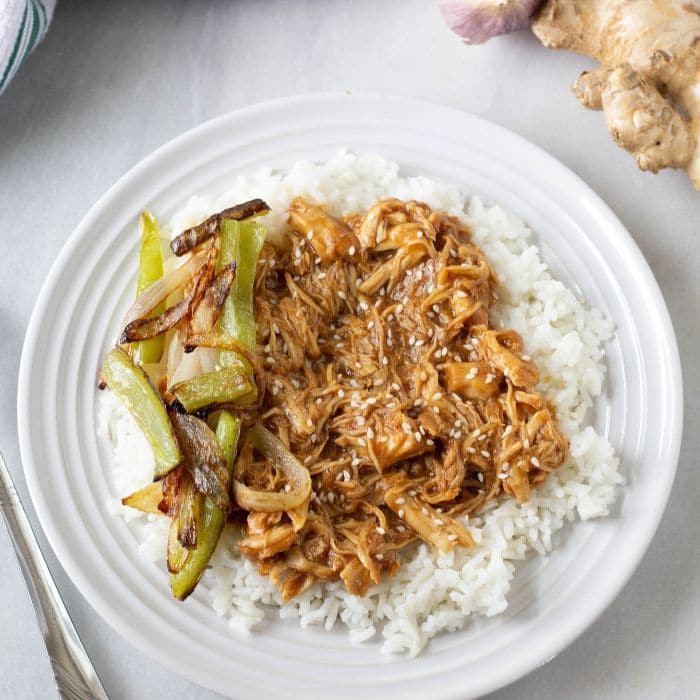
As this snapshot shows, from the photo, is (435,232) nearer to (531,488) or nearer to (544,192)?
(544,192)

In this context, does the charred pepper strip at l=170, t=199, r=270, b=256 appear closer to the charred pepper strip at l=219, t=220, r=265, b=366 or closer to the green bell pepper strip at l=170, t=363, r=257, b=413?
the charred pepper strip at l=219, t=220, r=265, b=366

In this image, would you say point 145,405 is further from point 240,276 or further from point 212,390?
point 240,276

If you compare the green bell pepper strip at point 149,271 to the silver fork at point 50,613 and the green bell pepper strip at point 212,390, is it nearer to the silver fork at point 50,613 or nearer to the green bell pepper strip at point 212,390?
the green bell pepper strip at point 212,390

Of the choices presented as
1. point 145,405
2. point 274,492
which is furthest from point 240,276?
point 274,492

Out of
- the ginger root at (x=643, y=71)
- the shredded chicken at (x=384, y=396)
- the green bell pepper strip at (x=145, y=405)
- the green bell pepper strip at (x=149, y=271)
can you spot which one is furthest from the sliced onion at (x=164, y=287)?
the ginger root at (x=643, y=71)

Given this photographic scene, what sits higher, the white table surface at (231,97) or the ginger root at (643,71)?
the ginger root at (643,71)

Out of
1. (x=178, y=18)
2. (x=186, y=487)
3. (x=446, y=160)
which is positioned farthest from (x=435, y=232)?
(x=178, y=18)
